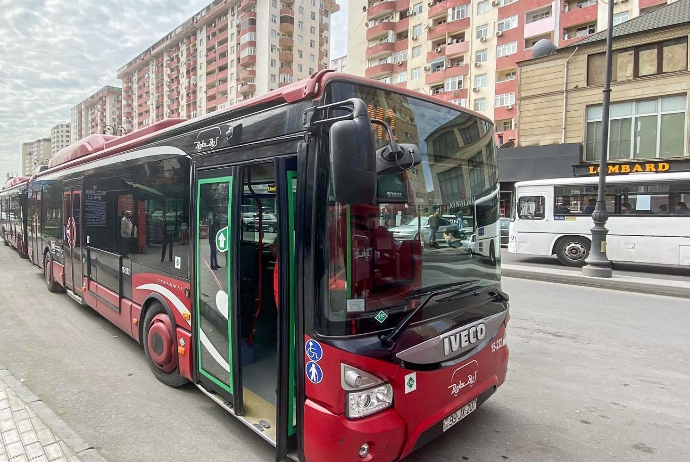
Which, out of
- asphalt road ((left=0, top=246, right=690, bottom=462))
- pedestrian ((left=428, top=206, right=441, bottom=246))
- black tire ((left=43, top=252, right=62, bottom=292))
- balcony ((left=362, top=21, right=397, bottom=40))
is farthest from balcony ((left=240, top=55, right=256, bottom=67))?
pedestrian ((left=428, top=206, right=441, bottom=246))

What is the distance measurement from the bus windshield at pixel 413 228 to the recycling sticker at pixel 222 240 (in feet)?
4.16

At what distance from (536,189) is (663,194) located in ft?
11.8

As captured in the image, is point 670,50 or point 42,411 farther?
point 670,50

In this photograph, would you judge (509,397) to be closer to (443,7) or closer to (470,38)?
(470,38)

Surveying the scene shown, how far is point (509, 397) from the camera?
13.8ft

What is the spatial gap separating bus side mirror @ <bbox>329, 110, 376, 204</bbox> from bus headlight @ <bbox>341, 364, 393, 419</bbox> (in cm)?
105

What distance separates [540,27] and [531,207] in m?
27.7

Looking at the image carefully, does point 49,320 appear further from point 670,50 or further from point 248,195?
point 670,50

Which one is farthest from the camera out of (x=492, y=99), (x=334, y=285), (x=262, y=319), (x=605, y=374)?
(x=492, y=99)

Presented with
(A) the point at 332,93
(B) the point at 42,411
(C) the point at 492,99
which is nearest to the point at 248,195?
(A) the point at 332,93

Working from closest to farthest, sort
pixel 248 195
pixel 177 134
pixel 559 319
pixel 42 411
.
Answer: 1. pixel 248 195
2. pixel 42 411
3. pixel 177 134
4. pixel 559 319

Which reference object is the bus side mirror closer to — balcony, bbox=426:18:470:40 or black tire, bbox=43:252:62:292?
black tire, bbox=43:252:62:292

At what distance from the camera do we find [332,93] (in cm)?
259

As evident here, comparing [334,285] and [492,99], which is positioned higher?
[492,99]
